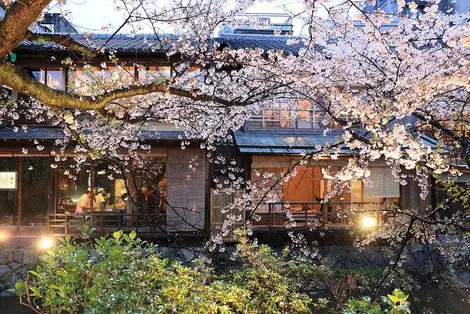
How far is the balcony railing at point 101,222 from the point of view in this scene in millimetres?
12078

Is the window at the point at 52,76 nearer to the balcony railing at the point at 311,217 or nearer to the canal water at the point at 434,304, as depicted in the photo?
the canal water at the point at 434,304

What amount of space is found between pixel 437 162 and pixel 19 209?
1192cm

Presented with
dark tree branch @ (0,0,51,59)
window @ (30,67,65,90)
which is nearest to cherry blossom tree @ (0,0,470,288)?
dark tree branch @ (0,0,51,59)

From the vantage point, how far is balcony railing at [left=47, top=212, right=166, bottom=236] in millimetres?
12078

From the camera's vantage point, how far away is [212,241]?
1065 cm

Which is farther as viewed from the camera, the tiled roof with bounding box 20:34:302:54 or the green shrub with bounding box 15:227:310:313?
the tiled roof with bounding box 20:34:302:54

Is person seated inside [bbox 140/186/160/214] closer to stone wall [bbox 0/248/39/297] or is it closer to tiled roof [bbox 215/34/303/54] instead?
stone wall [bbox 0/248/39/297]

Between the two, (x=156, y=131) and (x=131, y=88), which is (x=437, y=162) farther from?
(x=156, y=131)

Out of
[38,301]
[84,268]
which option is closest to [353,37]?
[84,268]

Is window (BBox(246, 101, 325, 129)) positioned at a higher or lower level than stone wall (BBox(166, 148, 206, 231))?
higher

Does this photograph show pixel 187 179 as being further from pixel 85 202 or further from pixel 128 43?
pixel 128 43

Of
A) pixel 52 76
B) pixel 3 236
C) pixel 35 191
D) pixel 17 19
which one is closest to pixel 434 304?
pixel 17 19

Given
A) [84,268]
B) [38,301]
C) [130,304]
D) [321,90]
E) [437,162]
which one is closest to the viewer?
[130,304]

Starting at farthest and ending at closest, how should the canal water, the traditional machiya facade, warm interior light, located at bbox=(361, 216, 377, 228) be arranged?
warm interior light, located at bbox=(361, 216, 377, 228)
the traditional machiya facade
the canal water
